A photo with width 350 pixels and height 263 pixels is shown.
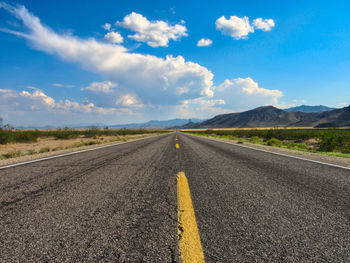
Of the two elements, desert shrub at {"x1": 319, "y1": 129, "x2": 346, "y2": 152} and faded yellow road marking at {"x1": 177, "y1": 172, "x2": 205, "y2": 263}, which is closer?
faded yellow road marking at {"x1": 177, "y1": 172, "x2": 205, "y2": 263}

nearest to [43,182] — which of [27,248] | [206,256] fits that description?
[27,248]

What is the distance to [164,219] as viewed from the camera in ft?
5.42

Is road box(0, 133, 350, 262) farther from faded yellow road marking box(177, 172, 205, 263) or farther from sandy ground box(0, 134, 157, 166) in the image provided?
sandy ground box(0, 134, 157, 166)

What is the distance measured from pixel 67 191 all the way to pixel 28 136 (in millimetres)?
27609

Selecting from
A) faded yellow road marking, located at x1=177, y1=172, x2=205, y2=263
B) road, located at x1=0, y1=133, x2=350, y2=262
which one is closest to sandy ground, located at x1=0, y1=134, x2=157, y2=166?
road, located at x1=0, y1=133, x2=350, y2=262

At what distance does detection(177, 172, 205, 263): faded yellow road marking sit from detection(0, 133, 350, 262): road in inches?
1.9

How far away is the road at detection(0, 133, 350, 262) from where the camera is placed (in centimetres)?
120

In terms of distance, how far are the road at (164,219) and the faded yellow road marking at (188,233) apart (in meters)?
0.05

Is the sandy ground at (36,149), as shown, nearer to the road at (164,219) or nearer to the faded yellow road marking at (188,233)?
the road at (164,219)

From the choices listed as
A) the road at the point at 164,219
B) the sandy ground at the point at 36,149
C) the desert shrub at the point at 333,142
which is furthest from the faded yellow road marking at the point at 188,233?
the desert shrub at the point at 333,142

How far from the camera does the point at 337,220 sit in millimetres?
1671

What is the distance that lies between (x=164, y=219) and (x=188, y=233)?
1.09ft

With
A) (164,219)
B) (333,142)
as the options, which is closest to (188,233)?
(164,219)

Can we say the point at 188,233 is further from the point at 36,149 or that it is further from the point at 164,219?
the point at 36,149
